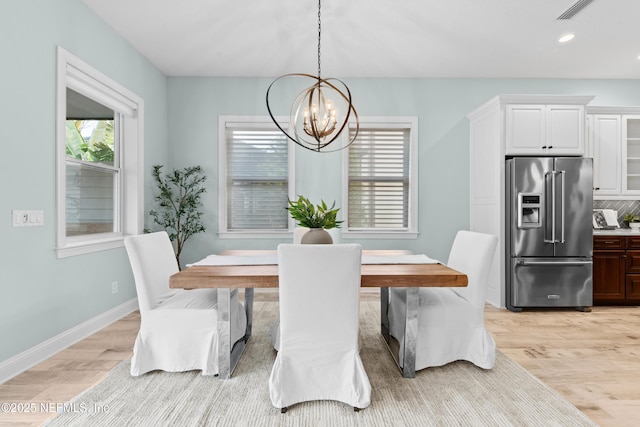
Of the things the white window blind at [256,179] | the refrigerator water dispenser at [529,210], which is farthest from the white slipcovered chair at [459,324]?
the white window blind at [256,179]

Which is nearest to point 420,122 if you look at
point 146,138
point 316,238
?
point 316,238

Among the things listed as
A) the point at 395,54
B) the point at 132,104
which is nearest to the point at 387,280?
the point at 395,54

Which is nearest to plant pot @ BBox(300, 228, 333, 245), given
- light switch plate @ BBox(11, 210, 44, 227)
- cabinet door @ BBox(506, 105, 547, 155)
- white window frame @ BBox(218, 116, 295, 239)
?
light switch plate @ BBox(11, 210, 44, 227)

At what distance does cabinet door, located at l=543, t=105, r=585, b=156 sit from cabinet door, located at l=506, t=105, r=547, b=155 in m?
0.08

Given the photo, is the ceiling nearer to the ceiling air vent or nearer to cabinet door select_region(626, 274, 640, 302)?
the ceiling air vent

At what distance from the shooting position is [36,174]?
2.68 m

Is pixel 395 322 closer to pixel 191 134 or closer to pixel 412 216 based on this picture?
pixel 412 216

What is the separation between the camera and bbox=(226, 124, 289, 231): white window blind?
5.06 m

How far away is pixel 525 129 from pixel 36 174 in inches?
180

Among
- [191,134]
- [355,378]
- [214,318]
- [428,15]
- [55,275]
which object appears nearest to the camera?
[355,378]

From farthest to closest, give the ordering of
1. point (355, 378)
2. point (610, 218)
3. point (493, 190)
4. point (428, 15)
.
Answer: point (610, 218)
point (493, 190)
point (428, 15)
point (355, 378)

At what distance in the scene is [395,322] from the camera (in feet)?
9.25

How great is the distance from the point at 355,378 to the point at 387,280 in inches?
22.0

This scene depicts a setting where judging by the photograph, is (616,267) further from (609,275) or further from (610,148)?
(610,148)
